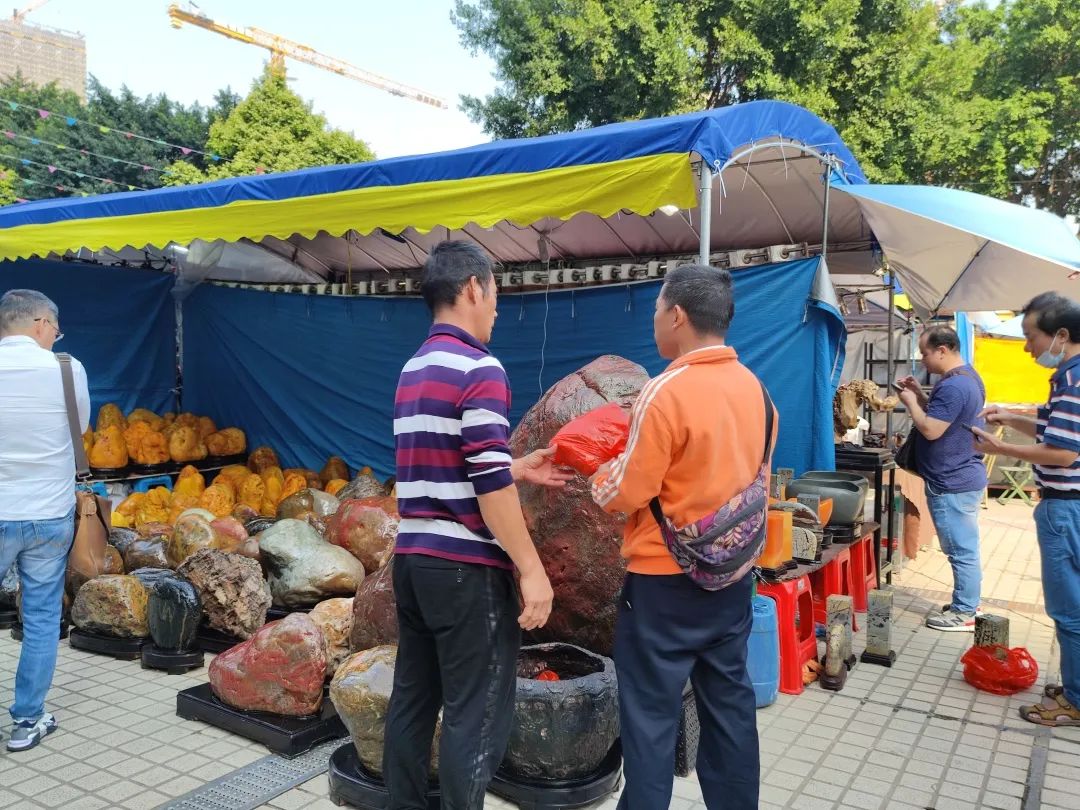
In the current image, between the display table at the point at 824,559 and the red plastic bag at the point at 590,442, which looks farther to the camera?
the display table at the point at 824,559

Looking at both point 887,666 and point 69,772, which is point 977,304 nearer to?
point 887,666

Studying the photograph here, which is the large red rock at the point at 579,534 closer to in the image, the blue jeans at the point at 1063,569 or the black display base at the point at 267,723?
the black display base at the point at 267,723

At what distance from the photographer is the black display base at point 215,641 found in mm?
4633

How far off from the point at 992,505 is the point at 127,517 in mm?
11116

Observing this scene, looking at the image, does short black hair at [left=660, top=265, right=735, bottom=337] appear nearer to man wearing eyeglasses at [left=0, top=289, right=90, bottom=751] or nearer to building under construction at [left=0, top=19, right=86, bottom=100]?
man wearing eyeglasses at [left=0, top=289, right=90, bottom=751]

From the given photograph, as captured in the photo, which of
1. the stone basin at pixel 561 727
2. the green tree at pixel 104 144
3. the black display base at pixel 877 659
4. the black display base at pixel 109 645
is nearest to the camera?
the stone basin at pixel 561 727

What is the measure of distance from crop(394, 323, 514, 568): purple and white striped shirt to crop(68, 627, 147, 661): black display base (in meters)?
3.33

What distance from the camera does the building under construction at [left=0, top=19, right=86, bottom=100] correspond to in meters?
54.6

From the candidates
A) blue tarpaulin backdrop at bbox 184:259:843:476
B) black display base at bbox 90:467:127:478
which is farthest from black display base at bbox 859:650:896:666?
black display base at bbox 90:467:127:478

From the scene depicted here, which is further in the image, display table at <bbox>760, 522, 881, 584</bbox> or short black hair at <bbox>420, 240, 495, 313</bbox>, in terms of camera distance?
display table at <bbox>760, 522, 881, 584</bbox>

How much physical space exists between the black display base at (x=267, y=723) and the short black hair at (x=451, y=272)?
90.1 inches

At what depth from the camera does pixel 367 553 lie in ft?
17.2

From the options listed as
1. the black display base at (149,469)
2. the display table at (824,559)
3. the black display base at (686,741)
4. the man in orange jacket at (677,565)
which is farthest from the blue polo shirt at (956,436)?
the black display base at (149,469)

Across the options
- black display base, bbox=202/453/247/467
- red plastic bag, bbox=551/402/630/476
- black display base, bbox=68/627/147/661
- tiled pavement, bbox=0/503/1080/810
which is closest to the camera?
red plastic bag, bbox=551/402/630/476
